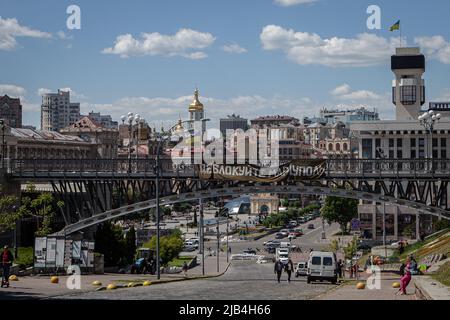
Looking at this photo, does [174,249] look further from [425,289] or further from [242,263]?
[425,289]

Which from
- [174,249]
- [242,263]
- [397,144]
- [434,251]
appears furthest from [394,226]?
[434,251]

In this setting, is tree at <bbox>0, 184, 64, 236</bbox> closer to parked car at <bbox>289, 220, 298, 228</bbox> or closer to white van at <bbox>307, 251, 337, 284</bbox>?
white van at <bbox>307, 251, 337, 284</bbox>

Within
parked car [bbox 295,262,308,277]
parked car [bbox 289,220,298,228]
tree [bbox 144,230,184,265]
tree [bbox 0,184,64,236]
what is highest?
tree [bbox 0,184,64,236]

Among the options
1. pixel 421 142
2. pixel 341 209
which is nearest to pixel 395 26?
pixel 421 142

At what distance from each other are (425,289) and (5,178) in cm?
4349

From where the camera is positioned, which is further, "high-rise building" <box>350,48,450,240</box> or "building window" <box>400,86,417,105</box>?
"building window" <box>400,86,417,105</box>

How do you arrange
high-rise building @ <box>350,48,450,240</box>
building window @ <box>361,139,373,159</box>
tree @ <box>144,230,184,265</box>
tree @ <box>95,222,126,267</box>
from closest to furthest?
tree @ <box>95,222,126,267</box> → tree @ <box>144,230,184,265</box> → high-rise building @ <box>350,48,450,240</box> → building window @ <box>361,139,373,159</box>

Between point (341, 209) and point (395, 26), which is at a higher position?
point (395, 26)

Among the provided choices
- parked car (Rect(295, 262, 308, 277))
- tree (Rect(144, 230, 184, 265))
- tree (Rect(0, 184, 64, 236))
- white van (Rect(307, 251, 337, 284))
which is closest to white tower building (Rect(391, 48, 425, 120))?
tree (Rect(144, 230, 184, 265))

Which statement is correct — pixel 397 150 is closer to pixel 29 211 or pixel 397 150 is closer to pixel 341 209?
pixel 341 209

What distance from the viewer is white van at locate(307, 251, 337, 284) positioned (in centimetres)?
4219

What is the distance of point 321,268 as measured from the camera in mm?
42469

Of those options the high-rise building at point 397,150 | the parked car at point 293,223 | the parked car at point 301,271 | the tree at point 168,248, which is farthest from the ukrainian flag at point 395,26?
the parked car at point 293,223

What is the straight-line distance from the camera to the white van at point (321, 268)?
42.2 metres
